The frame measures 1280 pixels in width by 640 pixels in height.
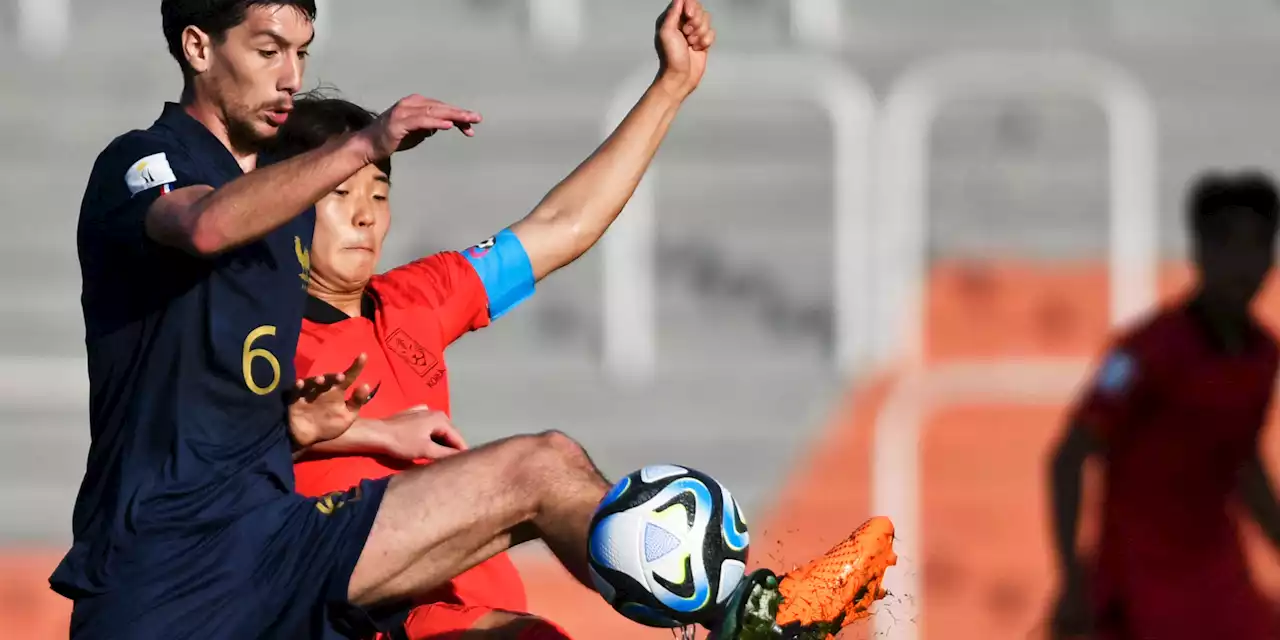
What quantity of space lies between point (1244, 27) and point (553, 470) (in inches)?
277

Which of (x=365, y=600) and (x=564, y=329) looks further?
(x=564, y=329)

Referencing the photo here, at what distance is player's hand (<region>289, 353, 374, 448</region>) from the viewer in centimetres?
394

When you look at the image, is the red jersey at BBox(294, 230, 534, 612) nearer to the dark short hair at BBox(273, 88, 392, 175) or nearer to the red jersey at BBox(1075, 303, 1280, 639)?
the dark short hair at BBox(273, 88, 392, 175)

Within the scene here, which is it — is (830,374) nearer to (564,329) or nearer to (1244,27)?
(564,329)

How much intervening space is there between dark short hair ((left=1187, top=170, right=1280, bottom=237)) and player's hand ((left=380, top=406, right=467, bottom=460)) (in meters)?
2.81

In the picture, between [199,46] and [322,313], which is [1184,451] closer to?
[322,313]

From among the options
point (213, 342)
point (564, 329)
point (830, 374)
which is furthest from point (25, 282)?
point (213, 342)

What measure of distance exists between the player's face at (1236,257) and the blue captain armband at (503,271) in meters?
2.28

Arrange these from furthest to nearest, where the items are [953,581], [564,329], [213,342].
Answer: [564,329] < [953,581] < [213,342]

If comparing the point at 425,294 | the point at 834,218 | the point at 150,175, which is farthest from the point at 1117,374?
the point at 834,218

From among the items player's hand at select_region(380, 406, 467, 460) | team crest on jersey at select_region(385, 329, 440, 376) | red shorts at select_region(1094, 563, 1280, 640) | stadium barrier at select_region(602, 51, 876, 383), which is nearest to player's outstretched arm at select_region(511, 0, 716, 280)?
team crest on jersey at select_region(385, 329, 440, 376)

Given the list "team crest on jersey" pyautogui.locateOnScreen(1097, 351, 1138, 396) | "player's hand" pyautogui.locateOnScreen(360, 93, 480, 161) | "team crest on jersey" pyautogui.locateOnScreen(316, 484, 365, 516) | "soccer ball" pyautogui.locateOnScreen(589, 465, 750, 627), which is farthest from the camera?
"team crest on jersey" pyautogui.locateOnScreen(1097, 351, 1138, 396)

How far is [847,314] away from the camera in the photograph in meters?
9.17

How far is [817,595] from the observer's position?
3.63m
